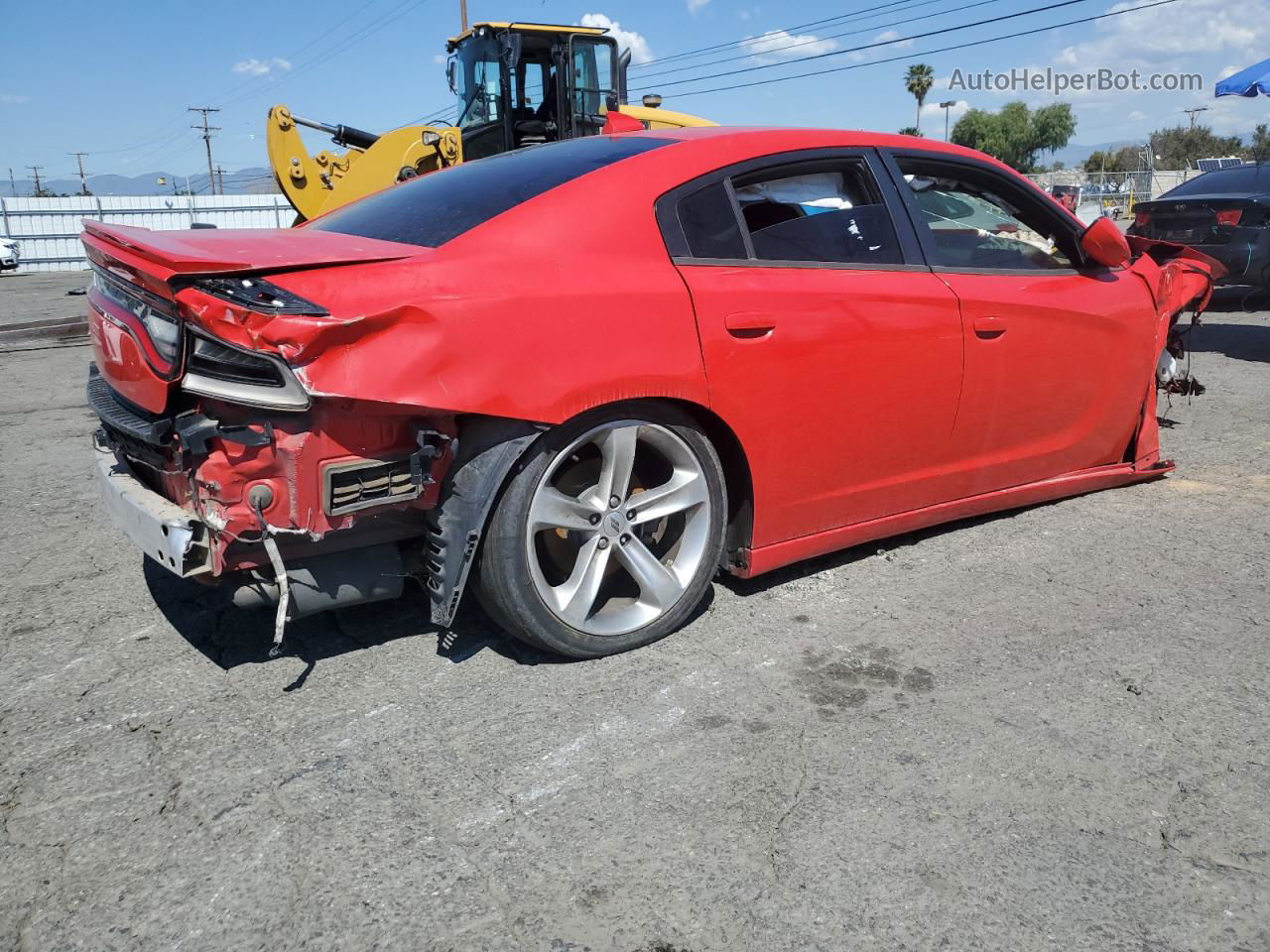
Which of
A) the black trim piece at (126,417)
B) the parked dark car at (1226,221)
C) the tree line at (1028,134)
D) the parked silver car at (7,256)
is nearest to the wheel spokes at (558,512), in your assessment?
the black trim piece at (126,417)

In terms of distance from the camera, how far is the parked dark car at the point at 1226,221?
8.84m

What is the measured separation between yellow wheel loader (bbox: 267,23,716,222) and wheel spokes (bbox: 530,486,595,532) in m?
8.34

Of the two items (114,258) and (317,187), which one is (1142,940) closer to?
(114,258)

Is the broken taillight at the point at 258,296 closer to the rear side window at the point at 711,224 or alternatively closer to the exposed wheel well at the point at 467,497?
the exposed wheel well at the point at 467,497

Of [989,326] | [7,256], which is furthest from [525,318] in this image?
[7,256]

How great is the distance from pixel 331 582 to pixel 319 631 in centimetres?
58

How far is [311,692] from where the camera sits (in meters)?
2.77

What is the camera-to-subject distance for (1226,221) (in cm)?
905

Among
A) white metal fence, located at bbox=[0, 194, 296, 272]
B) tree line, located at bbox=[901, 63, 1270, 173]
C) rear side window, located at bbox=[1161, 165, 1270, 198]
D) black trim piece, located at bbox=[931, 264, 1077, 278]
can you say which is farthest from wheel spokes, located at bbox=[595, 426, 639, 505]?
tree line, located at bbox=[901, 63, 1270, 173]

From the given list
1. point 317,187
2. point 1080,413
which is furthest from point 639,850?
point 317,187

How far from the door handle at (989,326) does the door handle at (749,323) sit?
3.14 feet

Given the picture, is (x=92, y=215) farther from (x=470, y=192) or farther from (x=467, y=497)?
(x=467, y=497)

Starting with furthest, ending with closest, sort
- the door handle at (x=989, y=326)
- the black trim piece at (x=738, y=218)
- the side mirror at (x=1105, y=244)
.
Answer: the side mirror at (x=1105, y=244) < the door handle at (x=989, y=326) < the black trim piece at (x=738, y=218)

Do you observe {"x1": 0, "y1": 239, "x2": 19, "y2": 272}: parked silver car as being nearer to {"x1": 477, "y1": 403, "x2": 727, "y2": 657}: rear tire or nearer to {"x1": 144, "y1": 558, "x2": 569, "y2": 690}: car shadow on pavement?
{"x1": 144, "y1": 558, "x2": 569, "y2": 690}: car shadow on pavement
